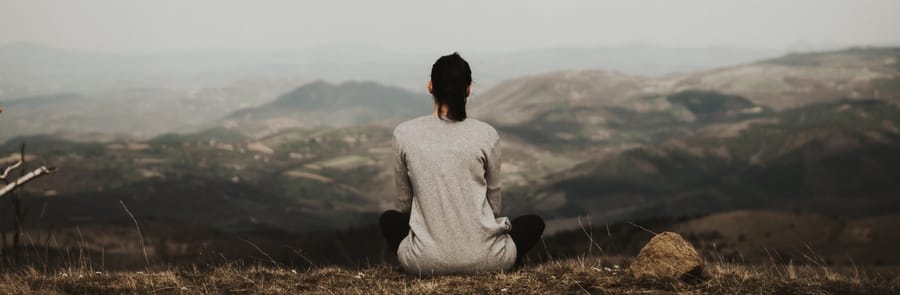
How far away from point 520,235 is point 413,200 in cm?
147

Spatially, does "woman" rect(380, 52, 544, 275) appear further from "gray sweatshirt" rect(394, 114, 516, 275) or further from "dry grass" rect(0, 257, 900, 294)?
"dry grass" rect(0, 257, 900, 294)

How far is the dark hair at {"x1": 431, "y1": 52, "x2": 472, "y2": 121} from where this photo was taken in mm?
8102

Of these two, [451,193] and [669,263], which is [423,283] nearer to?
[451,193]

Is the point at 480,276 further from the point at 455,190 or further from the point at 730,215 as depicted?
the point at 730,215

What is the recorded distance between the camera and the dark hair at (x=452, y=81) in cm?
810

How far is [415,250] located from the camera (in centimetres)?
848

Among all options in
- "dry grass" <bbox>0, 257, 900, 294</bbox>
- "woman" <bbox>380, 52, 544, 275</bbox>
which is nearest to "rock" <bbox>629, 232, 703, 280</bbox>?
"dry grass" <bbox>0, 257, 900, 294</bbox>

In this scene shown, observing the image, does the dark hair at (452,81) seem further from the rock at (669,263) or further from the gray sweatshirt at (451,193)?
the rock at (669,263)

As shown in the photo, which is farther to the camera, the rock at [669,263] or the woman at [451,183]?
the rock at [669,263]

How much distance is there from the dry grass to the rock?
0.51 feet

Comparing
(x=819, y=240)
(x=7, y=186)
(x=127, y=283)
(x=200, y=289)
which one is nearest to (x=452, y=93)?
(x=200, y=289)

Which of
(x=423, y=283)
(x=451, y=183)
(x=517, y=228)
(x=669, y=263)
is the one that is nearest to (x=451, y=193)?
(x=451, y=183)

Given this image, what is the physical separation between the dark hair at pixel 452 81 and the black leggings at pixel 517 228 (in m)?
1.62

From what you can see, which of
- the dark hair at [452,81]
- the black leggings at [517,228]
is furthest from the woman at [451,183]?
the black leggings at [517,228]
